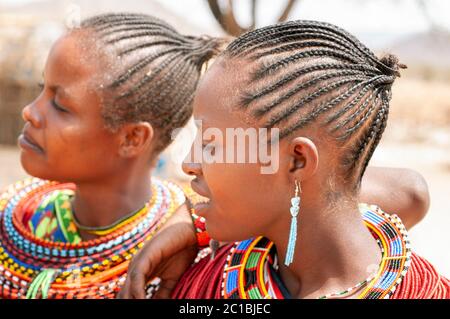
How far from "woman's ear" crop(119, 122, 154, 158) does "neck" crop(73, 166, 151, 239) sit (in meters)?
0.10

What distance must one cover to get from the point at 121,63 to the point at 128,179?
1.41 feet

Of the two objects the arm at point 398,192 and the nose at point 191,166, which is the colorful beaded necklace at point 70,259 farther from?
the arm at point 398,192

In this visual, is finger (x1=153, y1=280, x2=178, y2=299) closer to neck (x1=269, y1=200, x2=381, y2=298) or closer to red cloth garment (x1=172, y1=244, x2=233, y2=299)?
red cloth garment (x1=172, y1=244, x2=233, y2=299)

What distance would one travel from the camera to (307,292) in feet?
5.51

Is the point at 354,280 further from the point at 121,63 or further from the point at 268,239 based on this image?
the point at 121,63

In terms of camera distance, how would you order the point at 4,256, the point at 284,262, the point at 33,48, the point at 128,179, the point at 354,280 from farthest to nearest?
the point at 33,48, the point at 128,179, the point at 4,256, the point at 284,262, the point at 354,280

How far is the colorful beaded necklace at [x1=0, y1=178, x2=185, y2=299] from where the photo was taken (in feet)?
7.02

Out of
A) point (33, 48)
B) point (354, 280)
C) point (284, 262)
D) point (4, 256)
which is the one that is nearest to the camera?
point (354, 280)

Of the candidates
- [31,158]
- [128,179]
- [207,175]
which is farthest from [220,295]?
[31,158]

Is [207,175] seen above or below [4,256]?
above

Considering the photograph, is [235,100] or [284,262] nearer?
[235,100]

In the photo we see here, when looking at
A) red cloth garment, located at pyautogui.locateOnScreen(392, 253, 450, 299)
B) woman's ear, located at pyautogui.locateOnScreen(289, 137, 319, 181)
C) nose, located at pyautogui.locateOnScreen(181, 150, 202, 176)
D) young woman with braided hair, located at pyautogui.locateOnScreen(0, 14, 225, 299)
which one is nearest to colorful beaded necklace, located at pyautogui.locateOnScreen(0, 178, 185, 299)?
young woman with braided hair, located at pyautogui.locateOnScreen(0, 14, 225, 299)

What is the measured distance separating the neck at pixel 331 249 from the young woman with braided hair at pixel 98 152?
0.50 metres

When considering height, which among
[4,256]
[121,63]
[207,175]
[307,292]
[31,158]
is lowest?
[4,256]
